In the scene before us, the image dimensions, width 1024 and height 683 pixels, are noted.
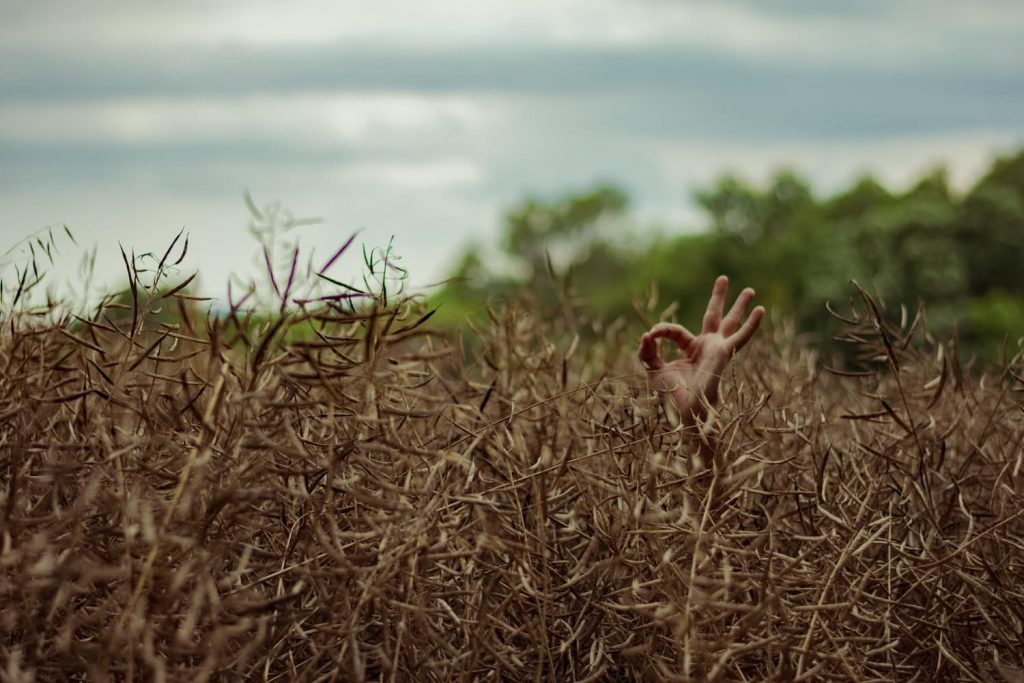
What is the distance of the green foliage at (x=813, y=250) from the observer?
71.6 feet

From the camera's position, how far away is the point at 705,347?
313 centimetres

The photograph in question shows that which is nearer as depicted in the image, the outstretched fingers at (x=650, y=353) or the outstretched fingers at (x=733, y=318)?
the outstretched fingers at (x=650, y=353)

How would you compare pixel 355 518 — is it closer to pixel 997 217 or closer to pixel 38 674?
pixel 38 674

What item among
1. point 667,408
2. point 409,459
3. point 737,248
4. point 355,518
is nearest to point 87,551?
point 355,518

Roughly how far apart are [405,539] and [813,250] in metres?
25.9

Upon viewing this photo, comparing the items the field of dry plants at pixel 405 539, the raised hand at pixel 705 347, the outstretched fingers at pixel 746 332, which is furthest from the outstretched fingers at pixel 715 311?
the field of dry plants at pixel 405 539

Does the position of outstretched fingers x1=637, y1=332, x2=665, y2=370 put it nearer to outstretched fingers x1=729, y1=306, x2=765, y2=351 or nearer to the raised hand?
the raised hand

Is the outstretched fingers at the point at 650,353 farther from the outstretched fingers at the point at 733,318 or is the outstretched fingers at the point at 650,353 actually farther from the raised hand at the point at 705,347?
the outstretched fingers at the point at 733,318

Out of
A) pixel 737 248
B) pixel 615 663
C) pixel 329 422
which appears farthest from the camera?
pixel 737 248

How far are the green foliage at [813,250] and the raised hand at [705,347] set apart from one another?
538 mm

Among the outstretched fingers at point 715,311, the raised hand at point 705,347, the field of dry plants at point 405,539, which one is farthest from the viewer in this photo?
the outstretched fingers at point 715,311

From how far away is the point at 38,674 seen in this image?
6.08 feet

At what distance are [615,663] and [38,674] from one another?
3.81 ft

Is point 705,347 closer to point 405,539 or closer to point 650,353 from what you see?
point 650,353
